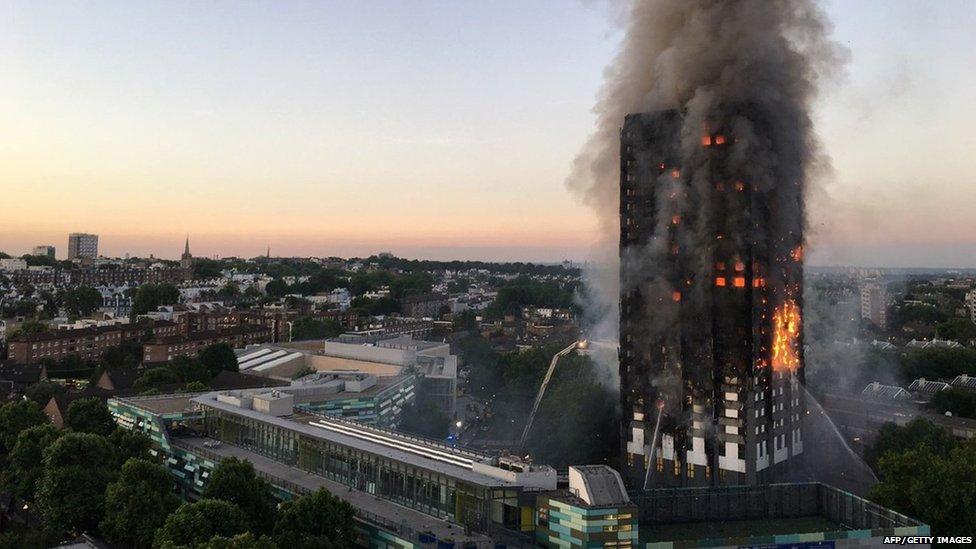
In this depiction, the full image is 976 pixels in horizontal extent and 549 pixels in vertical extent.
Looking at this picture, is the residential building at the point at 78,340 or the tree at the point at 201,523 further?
the residential building at the point at 78,340

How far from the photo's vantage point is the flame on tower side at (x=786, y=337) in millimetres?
49156

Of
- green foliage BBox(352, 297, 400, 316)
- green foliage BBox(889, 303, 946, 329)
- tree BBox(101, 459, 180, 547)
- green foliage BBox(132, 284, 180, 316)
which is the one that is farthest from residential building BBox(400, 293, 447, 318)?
tree BBox(101, 459, 180, 547)

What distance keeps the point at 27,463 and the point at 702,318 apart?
3855cm

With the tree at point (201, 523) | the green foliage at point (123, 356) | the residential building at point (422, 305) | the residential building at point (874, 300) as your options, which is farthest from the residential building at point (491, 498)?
the residential building at point (874, 300)

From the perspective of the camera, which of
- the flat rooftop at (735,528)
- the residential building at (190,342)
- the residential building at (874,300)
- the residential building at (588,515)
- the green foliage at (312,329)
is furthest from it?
the residential building at (874,300)

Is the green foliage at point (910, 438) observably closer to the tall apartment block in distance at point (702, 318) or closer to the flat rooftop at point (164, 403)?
the tall apartment block in distance at point (702, 318)

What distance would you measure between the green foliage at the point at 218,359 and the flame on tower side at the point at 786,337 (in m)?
54.3

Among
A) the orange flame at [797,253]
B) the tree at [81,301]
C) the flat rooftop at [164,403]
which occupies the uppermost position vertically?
the orange flame at [797,253]

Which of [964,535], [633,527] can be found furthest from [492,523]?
[964,535]

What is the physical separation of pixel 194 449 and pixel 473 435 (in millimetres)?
25111

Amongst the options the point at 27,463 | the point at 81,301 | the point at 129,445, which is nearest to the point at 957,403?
the point at 129,445

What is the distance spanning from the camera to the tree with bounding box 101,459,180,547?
3472 cm

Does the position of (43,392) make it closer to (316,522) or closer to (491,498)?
(316,522)

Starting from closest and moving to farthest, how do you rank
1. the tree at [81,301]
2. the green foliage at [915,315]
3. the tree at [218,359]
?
the tree at [218,359]
the green foliage at [915,315]
the tree at [81,301]
